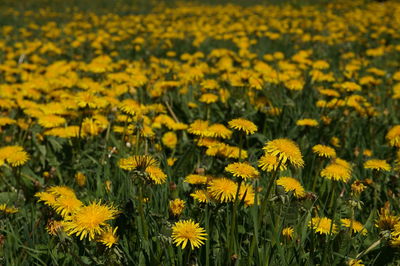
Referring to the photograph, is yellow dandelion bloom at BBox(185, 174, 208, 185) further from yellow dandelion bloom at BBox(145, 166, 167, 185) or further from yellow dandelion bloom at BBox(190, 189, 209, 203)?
yellow dandelion bloom at BBox(145, 166, 167, 185)

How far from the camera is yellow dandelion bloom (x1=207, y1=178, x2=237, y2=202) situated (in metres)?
1.71

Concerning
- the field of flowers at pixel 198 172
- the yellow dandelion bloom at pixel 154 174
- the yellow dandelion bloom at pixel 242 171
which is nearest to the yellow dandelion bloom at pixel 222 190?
the field of flowers at pixel 198 172

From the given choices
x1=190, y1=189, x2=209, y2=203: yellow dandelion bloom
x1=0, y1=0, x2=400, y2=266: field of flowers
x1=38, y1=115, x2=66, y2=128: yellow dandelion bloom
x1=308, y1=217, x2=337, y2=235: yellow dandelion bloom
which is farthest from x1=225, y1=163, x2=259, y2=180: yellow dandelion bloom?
x1=38, y1=115, x2=66, y2=128: yellow dandelion bloom

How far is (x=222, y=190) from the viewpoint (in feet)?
5.64

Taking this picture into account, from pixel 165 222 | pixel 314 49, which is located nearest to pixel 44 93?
pixel 165 222

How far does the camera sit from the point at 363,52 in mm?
6859

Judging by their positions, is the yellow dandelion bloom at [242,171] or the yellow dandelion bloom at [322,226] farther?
the yellow dandelion bloom at [322,226]

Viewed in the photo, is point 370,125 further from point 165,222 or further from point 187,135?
point 165,222

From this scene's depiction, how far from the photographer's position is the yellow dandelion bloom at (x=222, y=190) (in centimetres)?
171

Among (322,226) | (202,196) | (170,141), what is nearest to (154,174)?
(202,196)

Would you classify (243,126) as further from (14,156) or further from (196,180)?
(14,156)

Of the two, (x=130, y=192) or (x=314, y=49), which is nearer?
(x=130, y=192)

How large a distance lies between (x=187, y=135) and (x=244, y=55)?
2571 mm

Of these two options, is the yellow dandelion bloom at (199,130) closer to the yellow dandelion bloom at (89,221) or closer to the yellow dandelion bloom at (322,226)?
the yellow dandelion bloom at (322,226)
